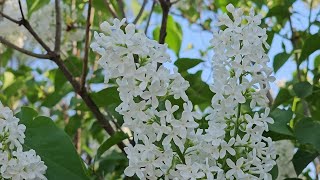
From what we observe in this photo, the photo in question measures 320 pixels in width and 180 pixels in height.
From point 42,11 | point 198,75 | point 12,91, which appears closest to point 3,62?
point 12,91

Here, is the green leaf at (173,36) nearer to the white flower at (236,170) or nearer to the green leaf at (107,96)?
the green leaf at (107,96)

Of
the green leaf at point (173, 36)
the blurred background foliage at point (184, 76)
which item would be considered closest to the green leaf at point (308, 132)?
the blurred background foliage at point (184, 76)

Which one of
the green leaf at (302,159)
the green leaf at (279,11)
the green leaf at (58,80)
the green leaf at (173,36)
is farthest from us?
the green leaf at (173,36)

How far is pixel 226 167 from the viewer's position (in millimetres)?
934

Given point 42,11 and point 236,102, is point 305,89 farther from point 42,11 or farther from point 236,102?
point 42,11

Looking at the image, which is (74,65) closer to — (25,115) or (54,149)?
(25,115)

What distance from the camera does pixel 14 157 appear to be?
3.10 feet

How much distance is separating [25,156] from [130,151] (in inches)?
6.3

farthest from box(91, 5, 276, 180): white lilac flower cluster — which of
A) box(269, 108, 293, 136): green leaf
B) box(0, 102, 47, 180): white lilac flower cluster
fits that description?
box(269, 108, 293, 136): green leaf

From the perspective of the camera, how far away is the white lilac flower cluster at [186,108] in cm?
86

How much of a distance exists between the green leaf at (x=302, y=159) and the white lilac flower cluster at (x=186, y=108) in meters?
0.45

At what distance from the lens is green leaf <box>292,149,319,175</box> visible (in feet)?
4.57

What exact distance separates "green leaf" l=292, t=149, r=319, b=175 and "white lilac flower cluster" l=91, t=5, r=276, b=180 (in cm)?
45

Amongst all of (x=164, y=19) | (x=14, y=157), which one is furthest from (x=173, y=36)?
(x=14, y=157)
